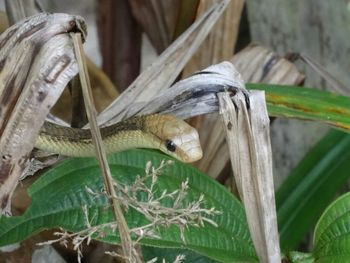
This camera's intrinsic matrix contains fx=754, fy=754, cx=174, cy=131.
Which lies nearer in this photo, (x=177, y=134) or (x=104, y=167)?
(x=104, y=167)

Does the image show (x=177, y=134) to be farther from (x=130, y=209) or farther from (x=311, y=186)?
(x=311, y=186)

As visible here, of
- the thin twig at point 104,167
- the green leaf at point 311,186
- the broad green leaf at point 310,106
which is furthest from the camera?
the green leaf at point 311,186

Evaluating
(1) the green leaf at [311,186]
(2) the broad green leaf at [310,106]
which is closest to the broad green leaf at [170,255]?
(2) the broad green leaf at [310,106]

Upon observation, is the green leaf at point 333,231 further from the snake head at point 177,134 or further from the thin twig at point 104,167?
the thin twig at point 104,167

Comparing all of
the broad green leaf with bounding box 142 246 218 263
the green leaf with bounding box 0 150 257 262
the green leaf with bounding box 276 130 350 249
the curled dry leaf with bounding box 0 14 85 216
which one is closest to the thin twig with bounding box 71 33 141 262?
the curled dry leaf with bounding box 0 14 85 216

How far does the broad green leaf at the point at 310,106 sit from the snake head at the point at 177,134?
0.44ft

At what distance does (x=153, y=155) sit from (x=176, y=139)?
2.8 inches

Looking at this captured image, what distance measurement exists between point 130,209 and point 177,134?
11cm

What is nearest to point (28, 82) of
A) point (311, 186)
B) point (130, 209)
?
point (130, 209)

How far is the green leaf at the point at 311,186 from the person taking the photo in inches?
52.9

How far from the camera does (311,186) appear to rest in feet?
4.42

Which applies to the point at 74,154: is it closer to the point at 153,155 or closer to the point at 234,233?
the point at 153,155

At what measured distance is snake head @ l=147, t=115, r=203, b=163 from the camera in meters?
0.91

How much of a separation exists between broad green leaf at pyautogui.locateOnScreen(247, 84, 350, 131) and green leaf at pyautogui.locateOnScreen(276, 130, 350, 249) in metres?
0.34
